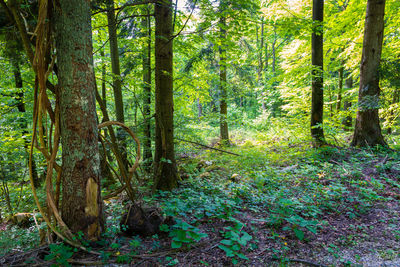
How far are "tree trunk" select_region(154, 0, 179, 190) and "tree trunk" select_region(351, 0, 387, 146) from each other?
5240 millimetres

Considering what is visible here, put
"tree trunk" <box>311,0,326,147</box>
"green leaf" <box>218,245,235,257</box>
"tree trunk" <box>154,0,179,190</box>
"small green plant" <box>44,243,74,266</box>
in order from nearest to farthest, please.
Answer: "small green plant" <box>44,243,74,266</box> → "green leaf" <box>218,245,235,257</box> → "tree trunk" <box>154,0,179,190</box> → "tree trunk" <box>311,0,326,147</box>

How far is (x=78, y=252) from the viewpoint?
73.5 inches

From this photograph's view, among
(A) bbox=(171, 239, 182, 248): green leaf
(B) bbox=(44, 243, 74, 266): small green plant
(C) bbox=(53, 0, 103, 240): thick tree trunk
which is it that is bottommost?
(A) bbox=(171, 239, 182, 248): green leaf

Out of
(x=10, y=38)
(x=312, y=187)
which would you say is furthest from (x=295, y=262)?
(x=10, y=38)

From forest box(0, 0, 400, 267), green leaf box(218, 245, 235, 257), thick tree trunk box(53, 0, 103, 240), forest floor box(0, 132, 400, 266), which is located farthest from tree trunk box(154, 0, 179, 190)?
green leaf box(218, 245, 235, 257)

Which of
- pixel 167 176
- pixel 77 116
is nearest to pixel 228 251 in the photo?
pixel 77 116

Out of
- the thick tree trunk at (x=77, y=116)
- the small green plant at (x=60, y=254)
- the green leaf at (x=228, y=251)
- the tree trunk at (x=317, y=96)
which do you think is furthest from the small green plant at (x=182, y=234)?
the tree trunk at (x=317, y=96)

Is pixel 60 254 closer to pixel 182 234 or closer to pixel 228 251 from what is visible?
pixel 182 234

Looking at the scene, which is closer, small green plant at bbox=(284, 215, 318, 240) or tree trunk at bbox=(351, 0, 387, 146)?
small green plant at bbox=(284, 215, 318, 240)

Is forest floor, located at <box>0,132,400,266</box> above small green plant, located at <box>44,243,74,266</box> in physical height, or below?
below

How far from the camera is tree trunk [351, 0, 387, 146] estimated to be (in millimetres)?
5660

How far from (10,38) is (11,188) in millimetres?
5616

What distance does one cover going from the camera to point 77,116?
6.31 ft

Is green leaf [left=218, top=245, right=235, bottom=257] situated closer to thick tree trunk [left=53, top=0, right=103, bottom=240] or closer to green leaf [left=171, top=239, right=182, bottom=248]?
green leaf [left=171, top=239, right=182, bottom=248]
